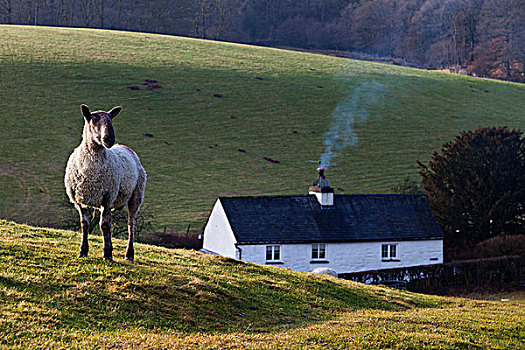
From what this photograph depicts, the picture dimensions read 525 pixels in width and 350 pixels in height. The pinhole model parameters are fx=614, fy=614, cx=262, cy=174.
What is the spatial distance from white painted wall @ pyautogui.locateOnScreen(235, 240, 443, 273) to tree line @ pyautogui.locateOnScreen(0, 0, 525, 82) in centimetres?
11708

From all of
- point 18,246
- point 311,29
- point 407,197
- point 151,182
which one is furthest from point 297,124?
point 311,29

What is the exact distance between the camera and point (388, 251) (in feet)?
171

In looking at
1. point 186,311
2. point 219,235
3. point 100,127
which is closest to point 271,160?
point 219,235

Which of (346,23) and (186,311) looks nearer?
(186,311)

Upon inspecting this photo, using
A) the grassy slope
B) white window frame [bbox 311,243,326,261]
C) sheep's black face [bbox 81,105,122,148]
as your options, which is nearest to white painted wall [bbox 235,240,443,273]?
white window frame [bbox 311,243,326,261]

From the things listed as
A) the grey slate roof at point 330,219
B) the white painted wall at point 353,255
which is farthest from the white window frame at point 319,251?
the grey slate roof at point 330,219

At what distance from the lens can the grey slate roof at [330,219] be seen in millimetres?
49781

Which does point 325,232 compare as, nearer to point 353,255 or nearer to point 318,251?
point 318,251

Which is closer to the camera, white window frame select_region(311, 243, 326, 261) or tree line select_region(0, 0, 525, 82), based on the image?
white window frame select_region(311, 243, 326, 261)

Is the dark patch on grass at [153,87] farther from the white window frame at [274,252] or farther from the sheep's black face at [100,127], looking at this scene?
the sheep's black face at [100,127]

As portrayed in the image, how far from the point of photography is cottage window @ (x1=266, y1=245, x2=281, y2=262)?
162 feet

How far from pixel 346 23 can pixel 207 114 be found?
100 meters

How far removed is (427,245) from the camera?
53.0m

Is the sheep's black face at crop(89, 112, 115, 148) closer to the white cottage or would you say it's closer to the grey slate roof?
the grey slate roof
